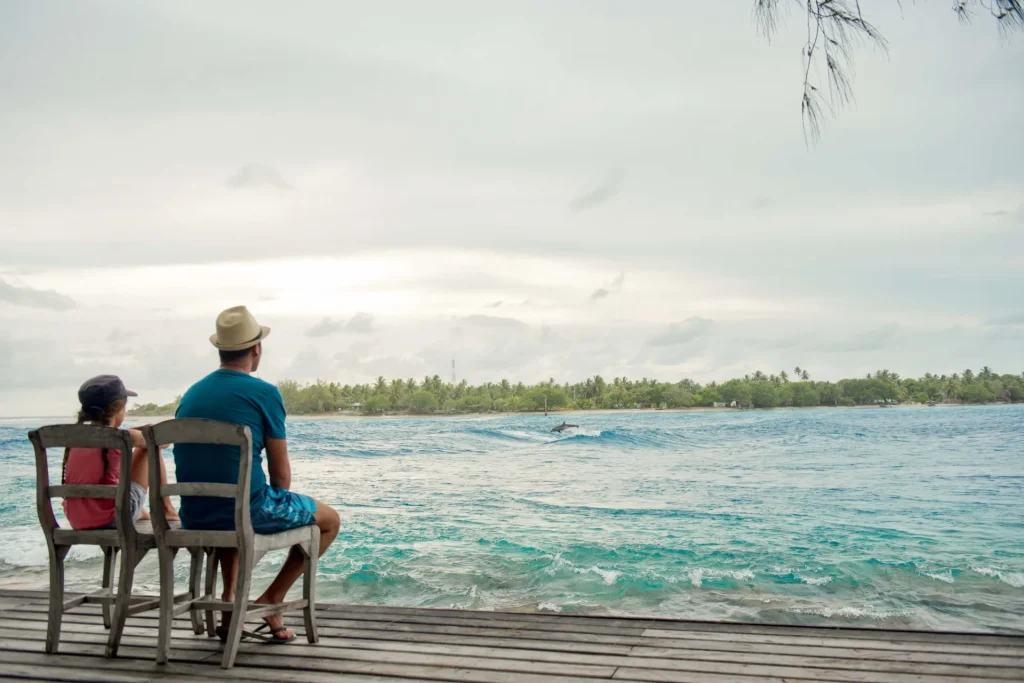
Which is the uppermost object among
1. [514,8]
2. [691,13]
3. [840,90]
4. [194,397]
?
[514,8]

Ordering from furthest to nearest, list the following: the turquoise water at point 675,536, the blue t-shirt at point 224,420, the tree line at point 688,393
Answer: the tree line at point 688,393 → the turquoise water at point 675,536 → the blue t-shirt at point 224,420

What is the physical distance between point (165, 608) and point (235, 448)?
709 mm

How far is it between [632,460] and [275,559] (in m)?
28.4

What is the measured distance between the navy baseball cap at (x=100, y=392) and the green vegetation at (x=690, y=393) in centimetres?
9855

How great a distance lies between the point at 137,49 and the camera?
38.3 feet

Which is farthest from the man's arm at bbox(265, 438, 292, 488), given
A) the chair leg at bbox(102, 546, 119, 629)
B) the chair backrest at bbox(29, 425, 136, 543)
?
the chair leg at bbox(102, 546, 119, 629)

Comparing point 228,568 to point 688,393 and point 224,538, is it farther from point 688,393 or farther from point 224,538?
point 688,393

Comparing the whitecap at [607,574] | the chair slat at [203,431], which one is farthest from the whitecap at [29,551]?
the chair slat at [203,431]

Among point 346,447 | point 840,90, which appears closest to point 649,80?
point 840,90

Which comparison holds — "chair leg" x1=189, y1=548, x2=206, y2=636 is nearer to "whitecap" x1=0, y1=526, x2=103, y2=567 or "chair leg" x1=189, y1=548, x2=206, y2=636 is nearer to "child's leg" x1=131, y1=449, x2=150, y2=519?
"child's leg" x1=131, y1=449, x2=150, y2=519

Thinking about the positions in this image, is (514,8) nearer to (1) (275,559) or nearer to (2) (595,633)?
(1) (275,559)

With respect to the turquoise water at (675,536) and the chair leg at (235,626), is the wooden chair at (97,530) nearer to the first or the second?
the chair leg at (235,626)

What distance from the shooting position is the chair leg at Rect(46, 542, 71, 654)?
3.56 meters

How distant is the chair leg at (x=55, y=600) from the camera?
140 inches
